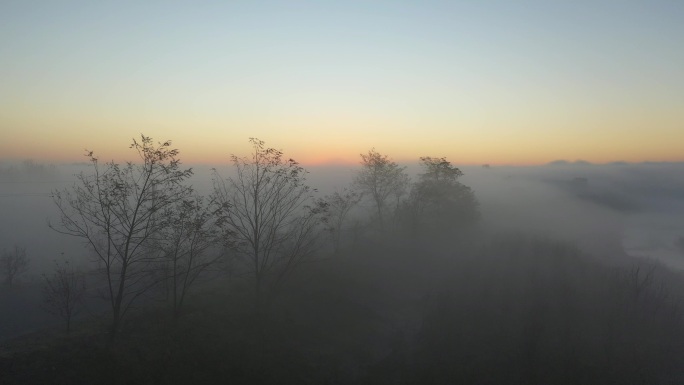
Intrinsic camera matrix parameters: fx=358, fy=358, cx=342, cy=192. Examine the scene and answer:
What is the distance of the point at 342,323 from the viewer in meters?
25.4

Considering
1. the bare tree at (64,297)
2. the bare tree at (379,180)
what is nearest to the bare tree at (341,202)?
the bare tree at (379,180)

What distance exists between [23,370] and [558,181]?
176 metres

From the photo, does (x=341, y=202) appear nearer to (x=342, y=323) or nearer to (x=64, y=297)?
(x=342, y=323)

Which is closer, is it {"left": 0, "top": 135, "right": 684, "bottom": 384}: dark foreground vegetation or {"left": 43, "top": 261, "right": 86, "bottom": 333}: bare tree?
{"left": 0, "top": 135, "right": 684, "bottom": 384}: dark foreground vegetation

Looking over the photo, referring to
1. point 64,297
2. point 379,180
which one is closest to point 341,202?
point 379,180

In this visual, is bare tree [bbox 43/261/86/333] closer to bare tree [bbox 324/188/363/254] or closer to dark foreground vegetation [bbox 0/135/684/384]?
dark foreground vegetation [bbox 0/135/684/384]

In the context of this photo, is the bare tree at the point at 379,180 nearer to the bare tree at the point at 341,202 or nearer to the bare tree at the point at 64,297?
the bare tree at the point at 341,202

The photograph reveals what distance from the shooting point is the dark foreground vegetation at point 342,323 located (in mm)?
17219

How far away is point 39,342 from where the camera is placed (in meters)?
17.0

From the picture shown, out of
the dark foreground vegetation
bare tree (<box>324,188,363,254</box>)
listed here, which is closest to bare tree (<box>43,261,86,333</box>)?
the dark foreground vegetation

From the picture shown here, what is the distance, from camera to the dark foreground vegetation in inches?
678

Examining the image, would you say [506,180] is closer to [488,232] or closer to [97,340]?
[488,232]

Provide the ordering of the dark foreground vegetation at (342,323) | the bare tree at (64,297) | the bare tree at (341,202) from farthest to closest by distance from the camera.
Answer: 1. the bare tree at (341,202)
2. the bare tree at (64,297)
3. the dark foreground vegetation at (342,323)

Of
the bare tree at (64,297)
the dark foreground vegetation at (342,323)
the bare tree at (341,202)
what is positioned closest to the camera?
the dark foreground vegetation at (342,323)
